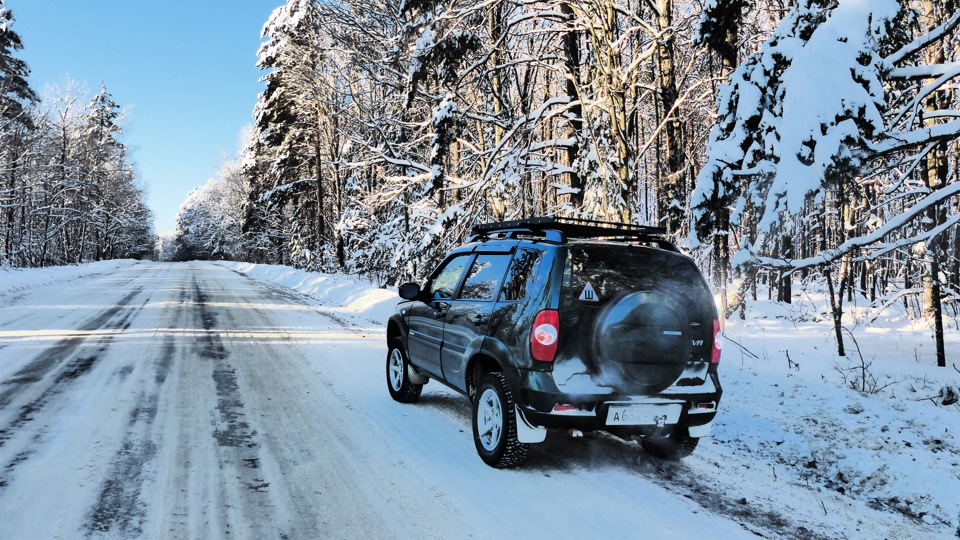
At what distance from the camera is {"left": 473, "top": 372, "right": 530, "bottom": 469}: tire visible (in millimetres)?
4094

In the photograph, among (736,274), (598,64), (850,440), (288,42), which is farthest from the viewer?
(288,42)

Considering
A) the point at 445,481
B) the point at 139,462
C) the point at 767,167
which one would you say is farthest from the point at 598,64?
the point at 139,462

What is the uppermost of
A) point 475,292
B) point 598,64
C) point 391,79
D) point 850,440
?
point 391,79

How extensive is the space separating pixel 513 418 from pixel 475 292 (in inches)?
50.9

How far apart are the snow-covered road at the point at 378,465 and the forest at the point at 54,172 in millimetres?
25252

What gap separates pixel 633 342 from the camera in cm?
388

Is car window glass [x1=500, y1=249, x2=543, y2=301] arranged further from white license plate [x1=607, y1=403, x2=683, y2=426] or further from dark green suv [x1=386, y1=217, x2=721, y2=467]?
white license plate [x1=607, y1=403, x2=683, y2=426]

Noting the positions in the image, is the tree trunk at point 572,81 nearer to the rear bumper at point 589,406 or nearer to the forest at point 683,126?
the forest at point 683,126

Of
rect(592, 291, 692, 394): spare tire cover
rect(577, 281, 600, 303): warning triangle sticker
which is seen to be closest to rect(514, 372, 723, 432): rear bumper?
rect(592, 291, 692, 394): spare tire cover

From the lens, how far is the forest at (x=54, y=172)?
3109 cm

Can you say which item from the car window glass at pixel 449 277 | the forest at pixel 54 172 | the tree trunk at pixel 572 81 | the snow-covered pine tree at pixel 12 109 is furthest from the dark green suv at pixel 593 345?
the snow-covered pine tree at pixel 12 109

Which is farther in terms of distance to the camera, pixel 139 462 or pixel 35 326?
pixel 35 326

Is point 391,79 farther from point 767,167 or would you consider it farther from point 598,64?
point 767,167

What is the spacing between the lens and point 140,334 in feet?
33.2
